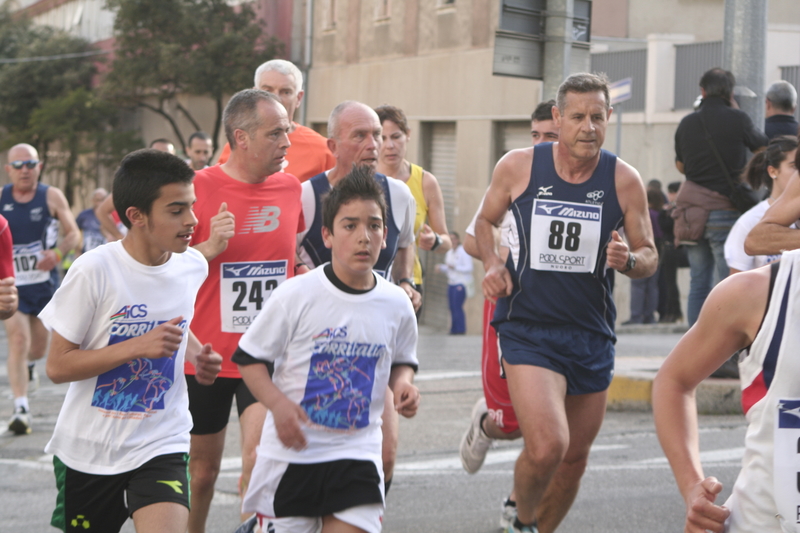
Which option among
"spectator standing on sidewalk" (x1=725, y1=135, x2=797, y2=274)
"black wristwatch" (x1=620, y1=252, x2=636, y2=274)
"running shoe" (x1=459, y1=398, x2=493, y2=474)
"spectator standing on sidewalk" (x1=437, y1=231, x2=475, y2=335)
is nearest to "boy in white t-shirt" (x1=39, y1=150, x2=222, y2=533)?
"black wristwatch" (x1=620, y1=252, x2=636, y2=274)

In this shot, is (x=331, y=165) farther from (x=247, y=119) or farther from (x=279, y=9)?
(x=279, y=9)

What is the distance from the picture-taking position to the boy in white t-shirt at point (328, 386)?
3.84 m

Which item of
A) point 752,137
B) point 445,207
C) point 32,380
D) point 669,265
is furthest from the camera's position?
point 445,207

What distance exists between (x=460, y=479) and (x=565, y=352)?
7.08ft

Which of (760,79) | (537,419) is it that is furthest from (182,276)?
(760,79)

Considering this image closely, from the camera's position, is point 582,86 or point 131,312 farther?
point 582,86

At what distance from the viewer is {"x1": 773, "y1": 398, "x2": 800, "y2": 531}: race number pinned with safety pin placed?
2.58 meters

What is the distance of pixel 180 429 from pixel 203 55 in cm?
2668

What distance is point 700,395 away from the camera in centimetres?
904

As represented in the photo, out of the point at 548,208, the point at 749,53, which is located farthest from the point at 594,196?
the point at 749,53

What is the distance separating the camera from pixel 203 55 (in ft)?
97.1

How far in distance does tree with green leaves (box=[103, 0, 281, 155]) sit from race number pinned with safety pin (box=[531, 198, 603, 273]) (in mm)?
24492

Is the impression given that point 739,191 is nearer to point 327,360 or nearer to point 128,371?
point 327,360

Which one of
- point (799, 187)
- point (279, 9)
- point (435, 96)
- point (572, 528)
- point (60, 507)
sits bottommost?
point (572, 528)
